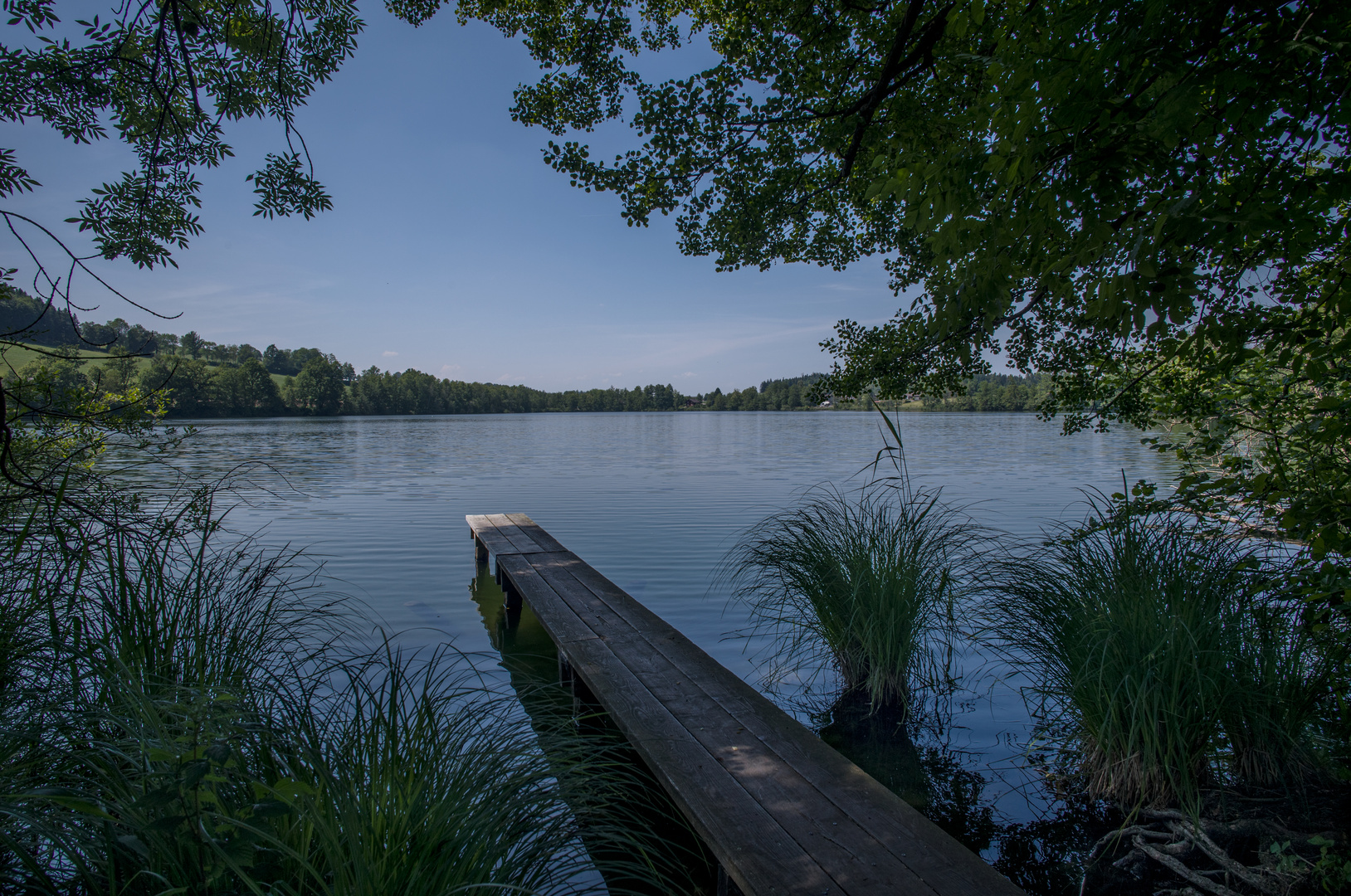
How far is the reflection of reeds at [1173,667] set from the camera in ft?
9.31

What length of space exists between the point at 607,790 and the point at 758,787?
652mm

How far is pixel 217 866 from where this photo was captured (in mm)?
1287

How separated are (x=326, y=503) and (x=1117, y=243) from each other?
14.0m

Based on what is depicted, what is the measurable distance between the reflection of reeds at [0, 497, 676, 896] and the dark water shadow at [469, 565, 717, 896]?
58mm

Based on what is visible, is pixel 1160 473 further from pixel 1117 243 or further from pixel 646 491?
pixel 1117 243

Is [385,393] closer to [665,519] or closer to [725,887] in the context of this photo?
[665,519]

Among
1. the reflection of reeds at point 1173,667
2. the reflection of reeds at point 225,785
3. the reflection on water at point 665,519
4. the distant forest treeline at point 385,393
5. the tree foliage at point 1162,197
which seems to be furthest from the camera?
the distant forest treeline at point 385,393

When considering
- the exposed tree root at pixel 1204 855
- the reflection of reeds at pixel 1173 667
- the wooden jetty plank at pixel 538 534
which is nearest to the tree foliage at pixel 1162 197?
the reflection of reeds at pixel 1173 667

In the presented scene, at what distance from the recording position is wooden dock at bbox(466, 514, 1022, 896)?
2020 millimetres

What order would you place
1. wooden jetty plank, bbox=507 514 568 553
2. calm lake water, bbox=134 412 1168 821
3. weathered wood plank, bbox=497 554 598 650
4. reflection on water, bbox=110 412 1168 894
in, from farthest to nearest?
1. wooden jetty plank, bbox=507 514 568 553
2. calm lake water, bbox=134 412 1168 821
3. weathered wood plank, bbox=497 554 598 650
4. reflection on water, bbox=110 412 1168 894

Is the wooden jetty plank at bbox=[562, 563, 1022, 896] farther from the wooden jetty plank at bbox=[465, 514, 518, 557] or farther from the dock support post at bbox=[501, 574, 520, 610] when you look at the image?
the wooden jetty plank at bbox=[465, 514, 518, 557]

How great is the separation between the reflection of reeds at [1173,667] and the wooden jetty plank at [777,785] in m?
1.38

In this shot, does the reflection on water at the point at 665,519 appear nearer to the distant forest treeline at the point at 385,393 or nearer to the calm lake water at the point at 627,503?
the calm lake water at the point at 627,503

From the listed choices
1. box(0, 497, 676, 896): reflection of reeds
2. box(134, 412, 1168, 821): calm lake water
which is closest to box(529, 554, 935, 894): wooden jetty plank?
box(0, 497, 676, 896): reflection of reeds
